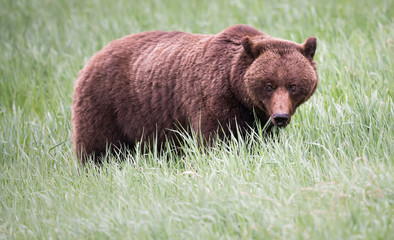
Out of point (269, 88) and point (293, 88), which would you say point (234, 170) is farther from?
point (293, 88)

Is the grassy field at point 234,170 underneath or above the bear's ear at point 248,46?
underneath

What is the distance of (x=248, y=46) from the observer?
4875mm

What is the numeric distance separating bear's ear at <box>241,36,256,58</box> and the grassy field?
81 cm

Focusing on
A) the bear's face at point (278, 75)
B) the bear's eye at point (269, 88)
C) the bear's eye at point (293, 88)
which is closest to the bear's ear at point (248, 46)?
the bear's face at point (278, 75)

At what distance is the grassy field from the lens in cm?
358

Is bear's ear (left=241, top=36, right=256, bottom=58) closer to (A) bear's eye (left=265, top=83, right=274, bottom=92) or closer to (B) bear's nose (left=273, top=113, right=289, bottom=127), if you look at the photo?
(A) bear's eye (left=265, top=83, right=274, bottom=92)

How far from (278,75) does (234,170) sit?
38.4 inches

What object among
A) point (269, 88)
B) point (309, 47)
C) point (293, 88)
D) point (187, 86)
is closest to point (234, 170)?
point (269, 88)

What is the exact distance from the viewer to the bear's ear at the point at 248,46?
4.84 m

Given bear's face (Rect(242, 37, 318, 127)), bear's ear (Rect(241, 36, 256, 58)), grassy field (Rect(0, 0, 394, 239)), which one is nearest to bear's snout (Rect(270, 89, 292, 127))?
bear's face (Rect(242, 37, 318, 127))

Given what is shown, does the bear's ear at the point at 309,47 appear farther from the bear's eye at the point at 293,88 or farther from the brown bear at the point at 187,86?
the bear's eye at the point at 293,88

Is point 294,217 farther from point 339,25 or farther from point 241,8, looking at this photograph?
point 241,8

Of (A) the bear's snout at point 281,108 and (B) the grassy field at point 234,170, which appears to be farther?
(A) the bear's snout at point 281,108

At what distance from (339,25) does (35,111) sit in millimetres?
5153
